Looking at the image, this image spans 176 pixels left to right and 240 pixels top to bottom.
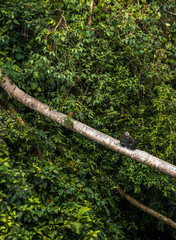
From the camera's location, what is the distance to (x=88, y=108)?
430 cm

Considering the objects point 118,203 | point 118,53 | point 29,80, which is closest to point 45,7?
point 29,80

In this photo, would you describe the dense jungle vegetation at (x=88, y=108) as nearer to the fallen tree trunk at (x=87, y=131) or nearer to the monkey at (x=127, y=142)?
the fallen tree trunk at (x=87, y=131)

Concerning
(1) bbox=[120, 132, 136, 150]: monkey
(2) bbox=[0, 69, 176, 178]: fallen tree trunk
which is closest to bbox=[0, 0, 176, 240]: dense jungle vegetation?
(2) bbox=[0, 69, 176, 178]: fallen tree trunk

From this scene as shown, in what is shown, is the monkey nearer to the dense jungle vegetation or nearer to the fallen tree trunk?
the fallen tree trunk

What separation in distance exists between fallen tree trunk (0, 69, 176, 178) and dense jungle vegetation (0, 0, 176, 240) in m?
0.19

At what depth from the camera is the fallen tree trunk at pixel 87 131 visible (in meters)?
3.03

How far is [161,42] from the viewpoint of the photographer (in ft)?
16.5

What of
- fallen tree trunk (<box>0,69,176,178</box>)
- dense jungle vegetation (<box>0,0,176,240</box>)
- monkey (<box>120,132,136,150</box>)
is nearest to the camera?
fallen tree trunk (<box>0,69,176,178</box>)

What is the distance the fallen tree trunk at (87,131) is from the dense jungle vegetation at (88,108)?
7.6 inches

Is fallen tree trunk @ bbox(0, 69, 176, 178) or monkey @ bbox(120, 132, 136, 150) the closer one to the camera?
fallen tree trunk @ bbox(0, 69, 176, 178)

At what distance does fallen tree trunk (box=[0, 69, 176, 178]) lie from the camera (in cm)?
303

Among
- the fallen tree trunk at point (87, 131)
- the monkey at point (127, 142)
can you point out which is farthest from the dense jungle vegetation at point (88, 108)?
the monkey at point (127, 142)

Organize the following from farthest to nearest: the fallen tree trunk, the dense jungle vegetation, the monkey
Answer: the dense jungle vegetation, the monkey, the fallen tree trunk

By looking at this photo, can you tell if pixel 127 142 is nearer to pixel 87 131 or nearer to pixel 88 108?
pixel 87 131
